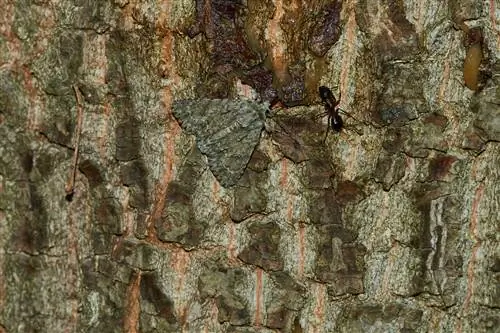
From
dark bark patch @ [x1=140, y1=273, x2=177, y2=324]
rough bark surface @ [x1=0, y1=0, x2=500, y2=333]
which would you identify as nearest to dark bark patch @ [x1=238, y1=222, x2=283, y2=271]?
rough bark surface @ [x1=0, y1=0, x2=500, y2=333]

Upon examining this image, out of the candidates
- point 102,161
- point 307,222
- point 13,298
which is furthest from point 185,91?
point 13,298

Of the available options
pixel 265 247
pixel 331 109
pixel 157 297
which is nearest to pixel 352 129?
pixel 331 109

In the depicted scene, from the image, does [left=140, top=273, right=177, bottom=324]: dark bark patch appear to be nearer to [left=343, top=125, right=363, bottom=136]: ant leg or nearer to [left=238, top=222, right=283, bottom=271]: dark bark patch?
[left=238, top=222, right=283, bottom=271]: dark bark patch

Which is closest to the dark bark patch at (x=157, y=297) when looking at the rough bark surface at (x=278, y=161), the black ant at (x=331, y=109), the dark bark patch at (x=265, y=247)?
the rough bark surface at (x=278, y=161)

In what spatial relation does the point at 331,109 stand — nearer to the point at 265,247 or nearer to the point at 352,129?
the point at 352,129

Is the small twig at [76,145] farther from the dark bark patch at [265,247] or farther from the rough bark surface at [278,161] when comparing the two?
the dark bark patch at [265,247]

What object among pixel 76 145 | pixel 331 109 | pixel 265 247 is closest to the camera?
pixel 331 109
